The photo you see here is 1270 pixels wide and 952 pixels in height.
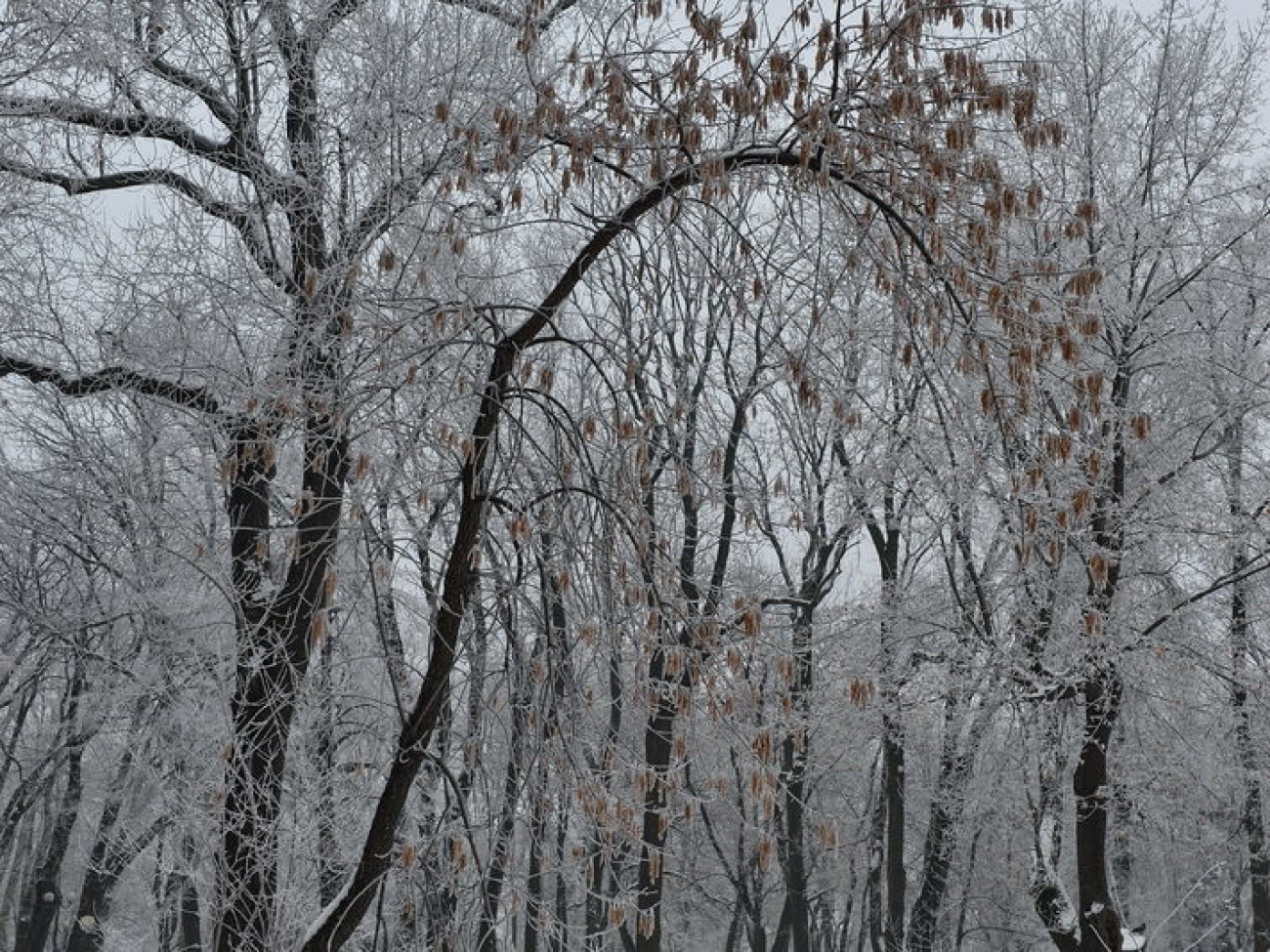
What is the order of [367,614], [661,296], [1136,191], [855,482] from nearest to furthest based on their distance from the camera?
1. [661,296]
2. [367,614]
3. [1136,191]
4. [855,482]

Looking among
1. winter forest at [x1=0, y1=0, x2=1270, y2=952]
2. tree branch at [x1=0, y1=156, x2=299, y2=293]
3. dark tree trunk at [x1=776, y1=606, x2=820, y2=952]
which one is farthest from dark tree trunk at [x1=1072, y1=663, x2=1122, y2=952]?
tree branch at [x1=0, y1=156, x2=299, y2=293]

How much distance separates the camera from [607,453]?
4832mm

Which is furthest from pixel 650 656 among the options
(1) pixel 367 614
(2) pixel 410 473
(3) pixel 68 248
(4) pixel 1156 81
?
(4) pixel 1156 81

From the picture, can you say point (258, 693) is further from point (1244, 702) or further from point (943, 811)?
point (1244, 702)

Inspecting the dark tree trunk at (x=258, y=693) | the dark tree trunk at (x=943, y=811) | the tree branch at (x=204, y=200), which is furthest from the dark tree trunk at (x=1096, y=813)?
the tree branch at (x=204, y=200)

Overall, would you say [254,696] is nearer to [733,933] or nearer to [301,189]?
[301,189]

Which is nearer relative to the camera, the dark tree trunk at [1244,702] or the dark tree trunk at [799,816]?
the dark tree trunk at [1244,702]

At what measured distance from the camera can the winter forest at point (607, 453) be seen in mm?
4668

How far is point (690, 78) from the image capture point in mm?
4609

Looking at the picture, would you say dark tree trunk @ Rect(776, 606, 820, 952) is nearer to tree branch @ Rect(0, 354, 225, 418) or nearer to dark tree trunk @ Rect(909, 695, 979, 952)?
dark tree trunk @ Rect(909, 695, 979, 952)

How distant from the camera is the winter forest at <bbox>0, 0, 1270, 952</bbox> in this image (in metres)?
4.67

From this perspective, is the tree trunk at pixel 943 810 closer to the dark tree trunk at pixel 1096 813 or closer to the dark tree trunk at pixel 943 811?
the dark tree trunk at pixel 943 811

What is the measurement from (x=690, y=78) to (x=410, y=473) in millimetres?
1769

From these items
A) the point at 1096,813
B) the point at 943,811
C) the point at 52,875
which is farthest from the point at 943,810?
the point at 52,875
